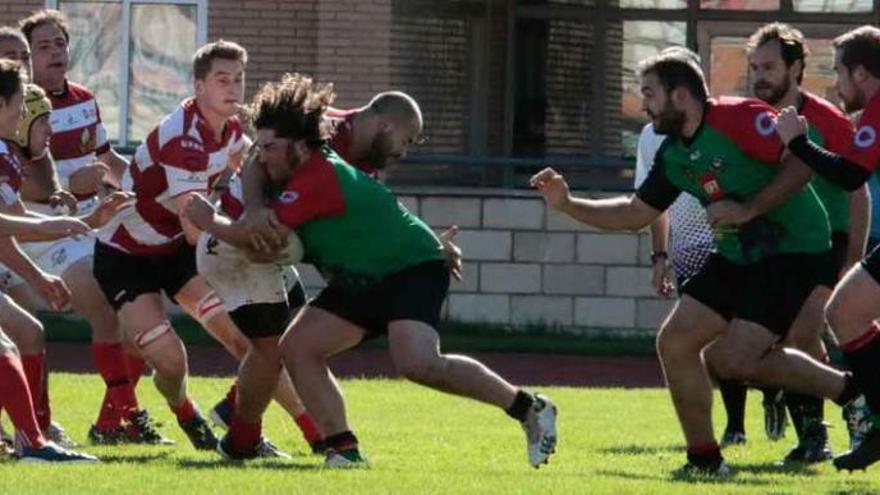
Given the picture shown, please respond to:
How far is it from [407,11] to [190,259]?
10.9 metres

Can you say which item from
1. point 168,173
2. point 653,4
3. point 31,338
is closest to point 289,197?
point 168,173

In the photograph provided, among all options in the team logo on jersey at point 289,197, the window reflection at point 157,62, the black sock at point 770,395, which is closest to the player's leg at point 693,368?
the team logo on jersey at point 289,197

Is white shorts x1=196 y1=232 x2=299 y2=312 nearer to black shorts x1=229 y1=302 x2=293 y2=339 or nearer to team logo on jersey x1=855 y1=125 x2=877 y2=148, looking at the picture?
black shorts x1=229 y1=302 x2=293 y2=339

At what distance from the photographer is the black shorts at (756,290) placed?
35.9 ft

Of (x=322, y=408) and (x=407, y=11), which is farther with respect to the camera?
(x=407, y=11)

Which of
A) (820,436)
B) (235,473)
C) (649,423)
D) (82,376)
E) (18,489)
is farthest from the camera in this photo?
(82,376)

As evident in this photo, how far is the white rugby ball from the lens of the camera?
10.8 metres

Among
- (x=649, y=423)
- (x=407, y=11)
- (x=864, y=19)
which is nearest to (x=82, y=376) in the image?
(x=649, y=423)

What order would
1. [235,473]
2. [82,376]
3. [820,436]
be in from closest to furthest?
[235,473], [820,436], [82,376]

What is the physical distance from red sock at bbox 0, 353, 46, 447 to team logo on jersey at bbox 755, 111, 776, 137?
3258 mm

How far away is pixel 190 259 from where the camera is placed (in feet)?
41.3

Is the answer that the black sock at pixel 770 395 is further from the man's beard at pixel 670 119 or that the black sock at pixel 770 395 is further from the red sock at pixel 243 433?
the red sock at pixel 243 433

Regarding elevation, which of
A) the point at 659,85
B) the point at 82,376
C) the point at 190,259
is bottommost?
the point at 82,376

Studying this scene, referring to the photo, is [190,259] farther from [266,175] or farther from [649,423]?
[649,423]
